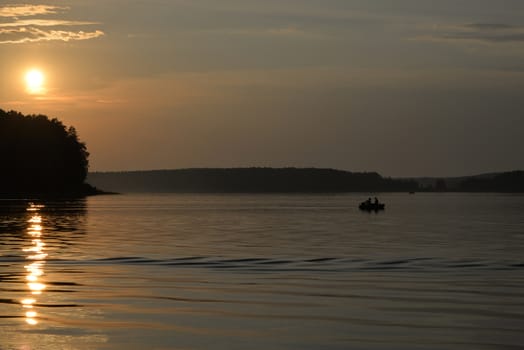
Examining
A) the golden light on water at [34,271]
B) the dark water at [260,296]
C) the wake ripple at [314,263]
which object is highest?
the golden light on water at [34,271]

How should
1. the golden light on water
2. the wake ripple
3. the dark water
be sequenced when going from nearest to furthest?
the dark water
the golden light on water
the wake ripple

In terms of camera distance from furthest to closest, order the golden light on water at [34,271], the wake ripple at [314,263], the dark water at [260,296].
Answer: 1. the wake ripple at [314,263]
2. the golden light on water at [34,271]
3. the dark water at [260,296]

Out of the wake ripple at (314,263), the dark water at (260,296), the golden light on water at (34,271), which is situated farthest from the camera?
the wake ripple at (314,263)

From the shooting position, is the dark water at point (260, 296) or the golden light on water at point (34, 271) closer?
the dark water at point (260, 296)

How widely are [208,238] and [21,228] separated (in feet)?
72.5

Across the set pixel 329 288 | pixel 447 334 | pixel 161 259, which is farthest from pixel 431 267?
pixel 447 334

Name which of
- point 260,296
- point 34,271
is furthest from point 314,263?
point 260,296

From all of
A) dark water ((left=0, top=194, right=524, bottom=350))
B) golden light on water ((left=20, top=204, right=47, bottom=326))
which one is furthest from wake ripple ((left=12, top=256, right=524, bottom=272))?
golden light on water ((left=20, top=204, right=47, bottom=326))

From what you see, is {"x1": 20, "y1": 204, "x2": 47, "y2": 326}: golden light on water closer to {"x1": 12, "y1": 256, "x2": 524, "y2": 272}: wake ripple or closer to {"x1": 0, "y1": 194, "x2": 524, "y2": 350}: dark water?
{"x1": 0, "y1": 194, "x2": 524, "y2": 350}: dark water

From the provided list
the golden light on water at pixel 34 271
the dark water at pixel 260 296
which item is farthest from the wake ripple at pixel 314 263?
the golden light on water at pixel 34 271

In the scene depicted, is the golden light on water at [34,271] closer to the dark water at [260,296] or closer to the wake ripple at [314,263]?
the dark water at [260,296]

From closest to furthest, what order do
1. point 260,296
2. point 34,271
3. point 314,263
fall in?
point 260,296 → point 34,271 → point 314,263

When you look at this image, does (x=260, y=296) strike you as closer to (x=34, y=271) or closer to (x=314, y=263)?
(x=34, y=271)

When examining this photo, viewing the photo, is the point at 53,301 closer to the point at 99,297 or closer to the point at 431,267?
the point at 99,297
